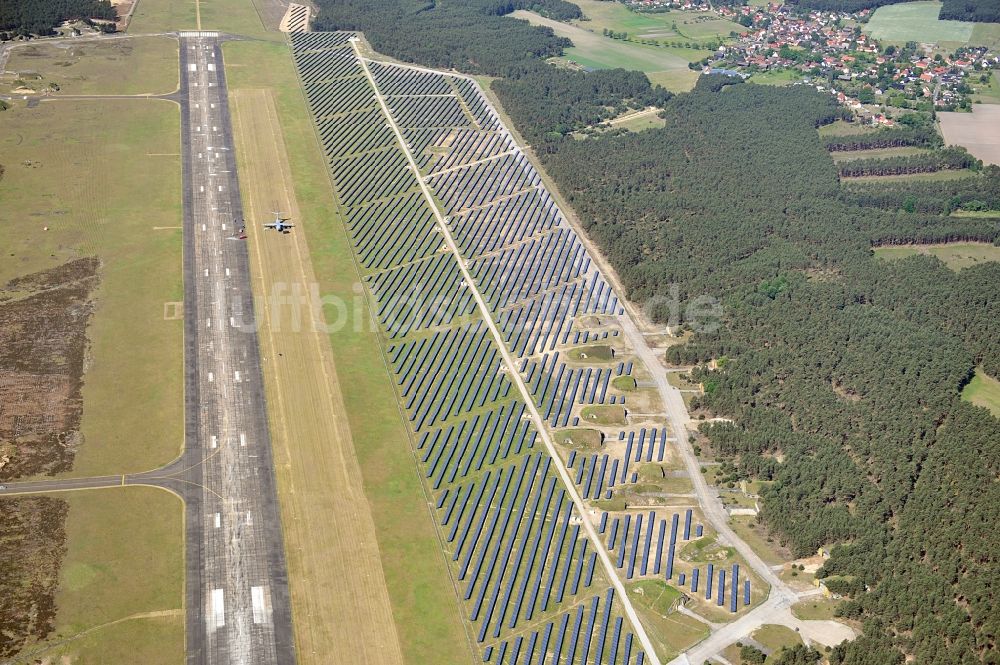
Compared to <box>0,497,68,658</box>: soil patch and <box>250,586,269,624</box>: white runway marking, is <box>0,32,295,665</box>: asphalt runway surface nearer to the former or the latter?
<box>250,586,269,624</box>: white runway marking

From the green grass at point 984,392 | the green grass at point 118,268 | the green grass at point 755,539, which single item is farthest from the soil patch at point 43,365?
the green grass at point 984,392

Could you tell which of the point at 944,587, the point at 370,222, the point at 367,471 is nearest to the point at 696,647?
the point at 944,587

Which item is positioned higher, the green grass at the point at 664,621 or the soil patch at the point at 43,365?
the soil patch at the point at 43,365

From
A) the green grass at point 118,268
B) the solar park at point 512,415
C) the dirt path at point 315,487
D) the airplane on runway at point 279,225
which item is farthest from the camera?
the airplane on runway at point 279,225

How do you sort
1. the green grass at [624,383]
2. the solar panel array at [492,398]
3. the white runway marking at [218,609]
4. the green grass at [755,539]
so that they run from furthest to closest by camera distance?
the green grass at [624,383], the green grass at [755,539], the solar panel array at [492,398], the white runway marking at [218,609]

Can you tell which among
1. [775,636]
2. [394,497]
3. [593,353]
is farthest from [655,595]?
[593,353]

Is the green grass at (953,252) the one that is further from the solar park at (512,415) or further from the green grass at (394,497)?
the green grass at (394,497)
